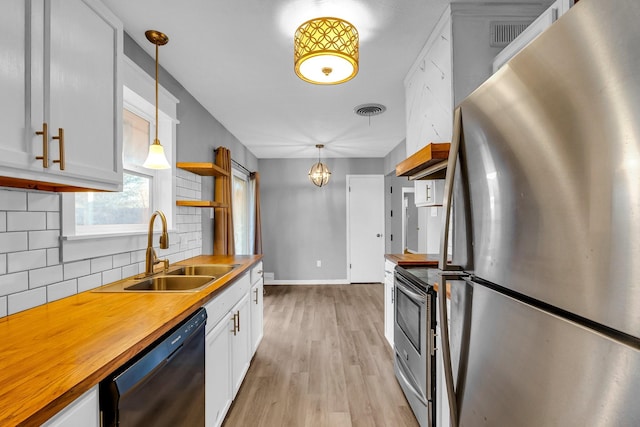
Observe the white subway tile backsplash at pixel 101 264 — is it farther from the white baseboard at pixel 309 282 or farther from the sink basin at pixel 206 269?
the white baseboard at pixel 309 282

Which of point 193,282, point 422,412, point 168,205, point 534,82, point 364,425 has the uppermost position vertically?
point 534,82

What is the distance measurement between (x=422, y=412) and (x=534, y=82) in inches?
72.2

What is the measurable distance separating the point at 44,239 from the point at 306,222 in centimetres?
458

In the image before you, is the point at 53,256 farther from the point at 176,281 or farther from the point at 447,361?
the point at 447,361

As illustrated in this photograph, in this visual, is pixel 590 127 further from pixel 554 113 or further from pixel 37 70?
pixel 37 70

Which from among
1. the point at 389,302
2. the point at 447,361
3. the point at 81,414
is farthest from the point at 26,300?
the point at 389,302

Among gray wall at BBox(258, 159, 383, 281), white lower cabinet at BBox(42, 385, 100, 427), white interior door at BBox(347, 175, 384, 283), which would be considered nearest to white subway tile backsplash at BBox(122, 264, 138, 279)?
white lower cabinet at BBox(42, 385, 100, 427)

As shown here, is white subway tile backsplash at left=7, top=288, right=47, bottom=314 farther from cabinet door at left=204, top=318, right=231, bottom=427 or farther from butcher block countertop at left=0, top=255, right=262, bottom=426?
cabinet door at left=204, top=318, right=231, bottom=427

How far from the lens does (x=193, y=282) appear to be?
2053mm

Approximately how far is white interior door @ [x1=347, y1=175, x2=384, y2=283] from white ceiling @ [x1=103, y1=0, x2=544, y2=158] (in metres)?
1.97

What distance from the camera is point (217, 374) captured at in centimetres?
174

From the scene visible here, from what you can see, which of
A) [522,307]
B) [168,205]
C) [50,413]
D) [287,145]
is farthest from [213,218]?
[522,307]

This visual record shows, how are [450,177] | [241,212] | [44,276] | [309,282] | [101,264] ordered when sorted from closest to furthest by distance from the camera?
[450,177]
[44,276]
[101,264]
[241,212]
[309,282]

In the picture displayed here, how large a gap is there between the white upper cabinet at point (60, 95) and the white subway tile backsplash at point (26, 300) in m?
0.45
